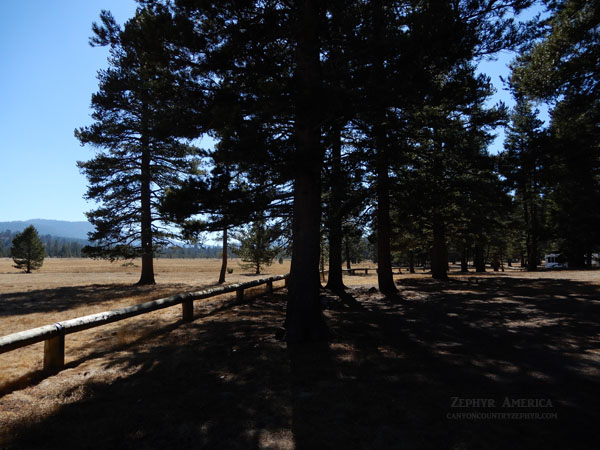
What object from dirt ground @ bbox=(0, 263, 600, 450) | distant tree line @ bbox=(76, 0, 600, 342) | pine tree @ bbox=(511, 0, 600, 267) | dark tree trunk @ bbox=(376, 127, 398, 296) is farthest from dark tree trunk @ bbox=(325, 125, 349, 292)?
pine tree @ bbox=(511, 0, 600, 267)

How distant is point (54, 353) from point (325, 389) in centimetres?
445

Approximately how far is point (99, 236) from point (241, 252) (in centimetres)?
1987

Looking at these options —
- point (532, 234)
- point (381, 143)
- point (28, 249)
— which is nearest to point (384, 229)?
point (381, 143)

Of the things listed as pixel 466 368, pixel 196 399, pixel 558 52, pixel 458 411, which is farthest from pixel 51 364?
pixel 558 52

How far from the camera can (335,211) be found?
11930 mm

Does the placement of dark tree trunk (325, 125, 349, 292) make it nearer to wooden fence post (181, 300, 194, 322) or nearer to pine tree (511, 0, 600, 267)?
wooden fence post (181, 300, 194, 322)

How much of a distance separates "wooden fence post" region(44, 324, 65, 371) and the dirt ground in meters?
0.18

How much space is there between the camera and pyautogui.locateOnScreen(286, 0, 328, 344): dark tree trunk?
21.2 ft

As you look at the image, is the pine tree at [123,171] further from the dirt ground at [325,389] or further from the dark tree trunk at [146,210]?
the dirt ground at [325,389]

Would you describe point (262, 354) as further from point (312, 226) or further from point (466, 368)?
point (466, 368)

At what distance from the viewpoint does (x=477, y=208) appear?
48.1ft

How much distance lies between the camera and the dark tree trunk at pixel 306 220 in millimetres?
6465

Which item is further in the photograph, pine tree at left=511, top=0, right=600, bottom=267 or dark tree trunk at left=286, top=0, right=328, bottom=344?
pine tree at left=511, top=0, right=600, bottom=267

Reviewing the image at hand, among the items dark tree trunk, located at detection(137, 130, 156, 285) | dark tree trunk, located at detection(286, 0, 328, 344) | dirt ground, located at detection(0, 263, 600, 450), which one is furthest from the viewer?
dark tree trunk, located at detection(137, 130, 156, 285)
